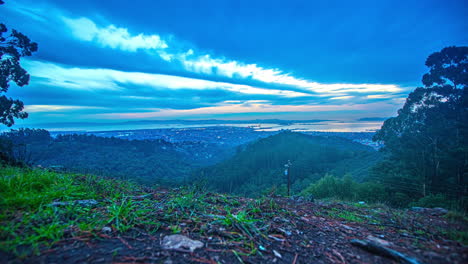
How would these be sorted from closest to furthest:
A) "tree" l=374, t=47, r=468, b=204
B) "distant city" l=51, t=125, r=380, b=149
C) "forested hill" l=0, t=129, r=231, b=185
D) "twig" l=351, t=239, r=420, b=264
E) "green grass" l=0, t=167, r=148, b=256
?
1. "green grass" l=0, t=167, r=148, b=256
2. "twig" l=351, t=239, r=420, b=264
3. "tree" l=374, t=47, r=468, b=204
4. "forested hill" l=0, t=129, r=231, b=185
5. "distant city" l=51, t=125, r=380, b=149

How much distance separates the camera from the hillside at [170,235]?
1564 mm

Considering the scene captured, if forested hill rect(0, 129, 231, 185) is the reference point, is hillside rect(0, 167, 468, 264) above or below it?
above

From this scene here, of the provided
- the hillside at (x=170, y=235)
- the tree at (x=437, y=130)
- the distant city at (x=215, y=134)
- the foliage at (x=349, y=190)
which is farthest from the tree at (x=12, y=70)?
the distant city at (x=215, y=134)

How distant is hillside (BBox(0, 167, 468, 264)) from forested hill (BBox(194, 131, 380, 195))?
127ft

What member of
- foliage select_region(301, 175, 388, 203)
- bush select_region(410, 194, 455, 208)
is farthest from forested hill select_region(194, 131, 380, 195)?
bush select_region(410, 194, 455, 208)

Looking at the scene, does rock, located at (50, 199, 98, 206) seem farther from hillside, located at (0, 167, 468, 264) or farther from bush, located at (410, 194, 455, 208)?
bush, located at (410, 194, 455, 208)

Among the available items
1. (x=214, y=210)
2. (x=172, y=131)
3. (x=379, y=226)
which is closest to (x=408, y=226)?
(x=379, y=226)

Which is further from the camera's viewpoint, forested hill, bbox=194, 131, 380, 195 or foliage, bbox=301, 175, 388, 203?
forested hill, bbox=194, 131, 380, 195

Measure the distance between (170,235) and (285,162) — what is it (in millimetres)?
63091

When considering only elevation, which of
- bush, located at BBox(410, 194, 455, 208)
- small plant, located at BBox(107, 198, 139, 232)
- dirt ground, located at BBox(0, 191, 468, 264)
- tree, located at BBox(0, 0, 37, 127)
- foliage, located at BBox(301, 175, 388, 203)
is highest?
tree, located at BBox(0, 0, 37, 127)

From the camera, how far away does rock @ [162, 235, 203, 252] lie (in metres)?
1.75

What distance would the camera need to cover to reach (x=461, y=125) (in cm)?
1470

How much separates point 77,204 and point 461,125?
2426 centimetres

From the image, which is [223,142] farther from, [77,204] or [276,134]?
[77,204]
